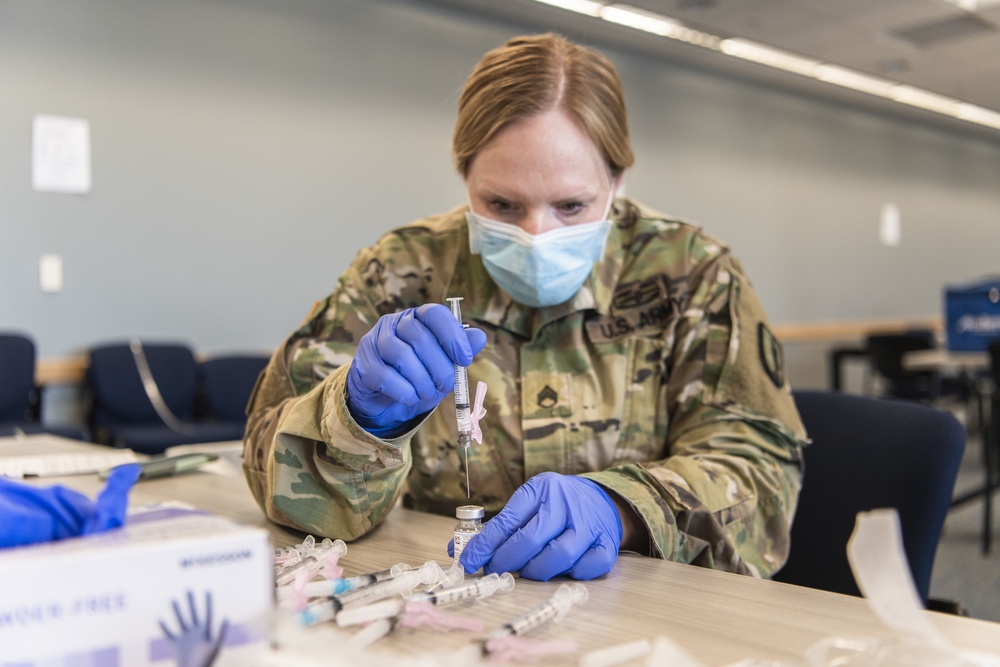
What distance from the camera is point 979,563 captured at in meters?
3.43

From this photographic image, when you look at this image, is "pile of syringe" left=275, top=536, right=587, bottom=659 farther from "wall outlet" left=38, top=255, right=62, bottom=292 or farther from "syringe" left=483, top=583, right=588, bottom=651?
"wall outlet" left=38, top=255, right=62, bottom=292

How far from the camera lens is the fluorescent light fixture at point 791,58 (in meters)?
5.27

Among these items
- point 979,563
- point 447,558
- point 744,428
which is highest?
point 744,428

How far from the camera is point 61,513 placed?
2.16 ft

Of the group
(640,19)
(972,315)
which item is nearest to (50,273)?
(640,19)

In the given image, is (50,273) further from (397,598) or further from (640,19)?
(640,19)

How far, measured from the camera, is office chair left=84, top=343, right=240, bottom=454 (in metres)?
3.67

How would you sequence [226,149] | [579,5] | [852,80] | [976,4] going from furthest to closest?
[852,80] < [976,4] < [579,5] < [226,149]

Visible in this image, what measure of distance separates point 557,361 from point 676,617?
1.88ft

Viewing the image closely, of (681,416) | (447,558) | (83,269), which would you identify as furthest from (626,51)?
(447,558)

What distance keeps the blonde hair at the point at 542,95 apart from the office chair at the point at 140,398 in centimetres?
267

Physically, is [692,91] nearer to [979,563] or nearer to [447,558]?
[979,563]

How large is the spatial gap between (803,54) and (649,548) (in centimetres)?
597

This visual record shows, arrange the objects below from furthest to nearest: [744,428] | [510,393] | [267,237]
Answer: [267,237] < [510,393] < [744,428]
